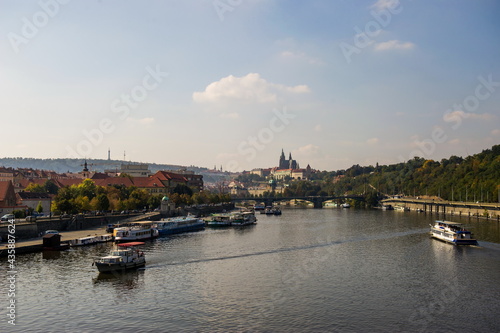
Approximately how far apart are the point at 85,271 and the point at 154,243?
23.9 metres

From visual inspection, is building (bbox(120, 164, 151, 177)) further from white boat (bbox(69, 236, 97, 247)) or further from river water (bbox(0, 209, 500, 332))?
river water (bbox(0, 209, 500, 332))

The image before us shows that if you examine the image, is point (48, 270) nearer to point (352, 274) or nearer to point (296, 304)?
point (296, 304)

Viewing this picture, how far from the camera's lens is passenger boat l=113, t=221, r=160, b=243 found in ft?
224

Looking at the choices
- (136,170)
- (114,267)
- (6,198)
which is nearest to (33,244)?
(114,267)

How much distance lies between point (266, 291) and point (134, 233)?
3639cm

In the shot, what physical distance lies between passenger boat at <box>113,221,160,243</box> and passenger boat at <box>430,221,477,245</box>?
1802 inches

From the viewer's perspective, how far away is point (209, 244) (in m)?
69.1

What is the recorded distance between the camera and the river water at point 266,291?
31.4m

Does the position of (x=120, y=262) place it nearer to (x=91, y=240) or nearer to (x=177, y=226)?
(x=91, y=240)

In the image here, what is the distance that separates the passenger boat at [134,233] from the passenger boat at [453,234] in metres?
45.8

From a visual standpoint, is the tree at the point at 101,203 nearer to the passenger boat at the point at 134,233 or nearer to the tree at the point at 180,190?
the passenger boat at the point at 134,233

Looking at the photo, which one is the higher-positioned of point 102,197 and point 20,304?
point 102,197

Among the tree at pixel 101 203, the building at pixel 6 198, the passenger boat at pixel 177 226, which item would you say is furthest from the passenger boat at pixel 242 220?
the building at pixel 6 198

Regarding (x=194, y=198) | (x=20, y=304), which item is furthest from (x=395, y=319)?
(x=194, y=198)
